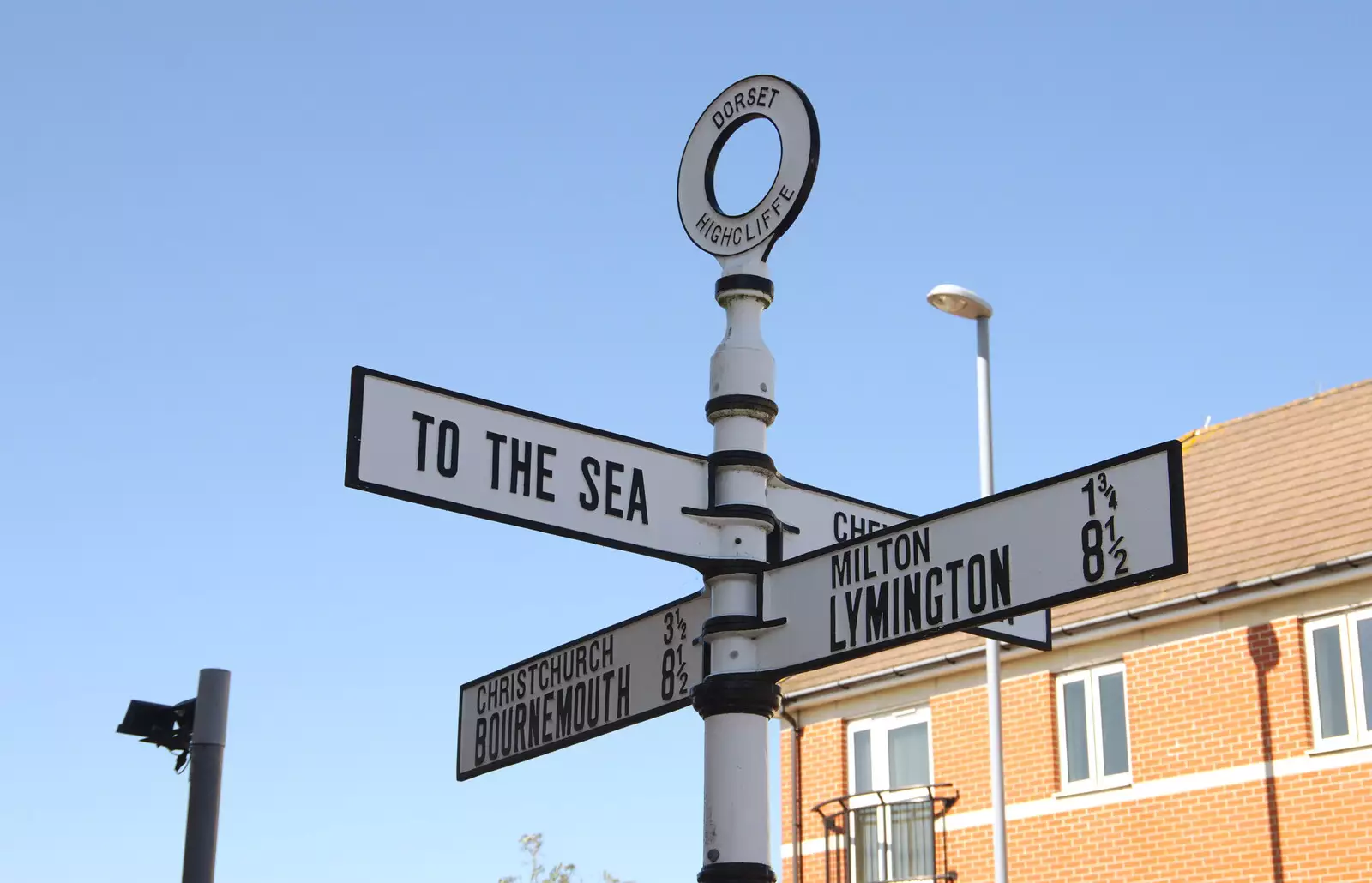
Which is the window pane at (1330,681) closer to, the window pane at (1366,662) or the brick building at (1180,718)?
the brick building at (1180,718)

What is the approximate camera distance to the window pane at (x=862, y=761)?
22.4 m

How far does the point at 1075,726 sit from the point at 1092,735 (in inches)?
13.9

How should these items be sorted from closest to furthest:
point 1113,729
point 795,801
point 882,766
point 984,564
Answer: point 984,564
point 1113,729
point 882,766
point 795,801

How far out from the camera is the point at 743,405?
16.9 ft

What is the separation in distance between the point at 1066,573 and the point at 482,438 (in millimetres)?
1718

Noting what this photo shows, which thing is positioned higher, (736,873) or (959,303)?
(959,303)

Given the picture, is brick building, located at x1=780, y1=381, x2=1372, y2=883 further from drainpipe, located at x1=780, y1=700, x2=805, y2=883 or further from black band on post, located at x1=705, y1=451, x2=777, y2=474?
black band on post, located at x1=705, y1=451, x2=777, y2=474

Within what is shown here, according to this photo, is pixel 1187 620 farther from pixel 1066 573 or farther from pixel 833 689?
pixel 1066 573

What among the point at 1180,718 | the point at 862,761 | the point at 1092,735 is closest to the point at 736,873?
the point at 1180,718

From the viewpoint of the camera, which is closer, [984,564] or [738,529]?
[984,564]

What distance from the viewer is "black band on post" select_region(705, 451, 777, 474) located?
5.14m

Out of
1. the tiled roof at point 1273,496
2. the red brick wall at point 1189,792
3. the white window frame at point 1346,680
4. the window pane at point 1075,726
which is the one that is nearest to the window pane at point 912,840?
the red brick wall at point 1189,792

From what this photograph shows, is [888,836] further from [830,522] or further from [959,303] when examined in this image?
[830,522]

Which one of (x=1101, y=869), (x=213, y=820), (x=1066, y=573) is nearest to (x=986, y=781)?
(x=1101, y=869)
